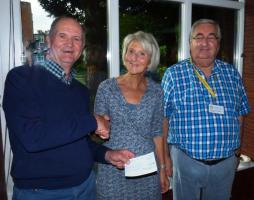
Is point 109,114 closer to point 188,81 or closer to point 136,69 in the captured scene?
point 136,69

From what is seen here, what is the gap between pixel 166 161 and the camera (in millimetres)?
2064

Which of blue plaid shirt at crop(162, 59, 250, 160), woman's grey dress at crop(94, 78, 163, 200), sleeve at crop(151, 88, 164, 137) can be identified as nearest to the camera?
woman's grey dress at crop(94, 78, 163, 200)

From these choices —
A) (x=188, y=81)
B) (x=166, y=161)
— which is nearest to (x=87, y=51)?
(x=188, y=81)

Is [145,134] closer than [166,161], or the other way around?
[145,134]

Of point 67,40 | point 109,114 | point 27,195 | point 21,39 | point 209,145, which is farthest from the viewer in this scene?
point 21,39

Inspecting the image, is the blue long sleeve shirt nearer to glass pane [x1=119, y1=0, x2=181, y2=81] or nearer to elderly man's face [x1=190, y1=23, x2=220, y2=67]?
elderly man's face [x1=190, y1=23, x2=220, y2=67]

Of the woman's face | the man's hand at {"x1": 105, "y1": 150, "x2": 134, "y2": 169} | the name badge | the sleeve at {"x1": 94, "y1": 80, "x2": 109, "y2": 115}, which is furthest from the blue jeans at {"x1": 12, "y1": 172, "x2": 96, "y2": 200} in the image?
the name badge

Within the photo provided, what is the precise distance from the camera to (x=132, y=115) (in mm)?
1714

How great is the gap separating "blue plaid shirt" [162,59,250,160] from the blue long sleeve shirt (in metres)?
0.81

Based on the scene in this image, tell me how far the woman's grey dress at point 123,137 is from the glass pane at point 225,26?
6.29 ft

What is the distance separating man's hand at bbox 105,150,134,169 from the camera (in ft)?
4.89

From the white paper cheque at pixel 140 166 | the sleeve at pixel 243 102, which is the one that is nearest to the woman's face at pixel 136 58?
the white paper cheque at pixel 140 166

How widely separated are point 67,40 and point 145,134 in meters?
0.76

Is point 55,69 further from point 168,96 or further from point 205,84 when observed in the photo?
point 205,84
